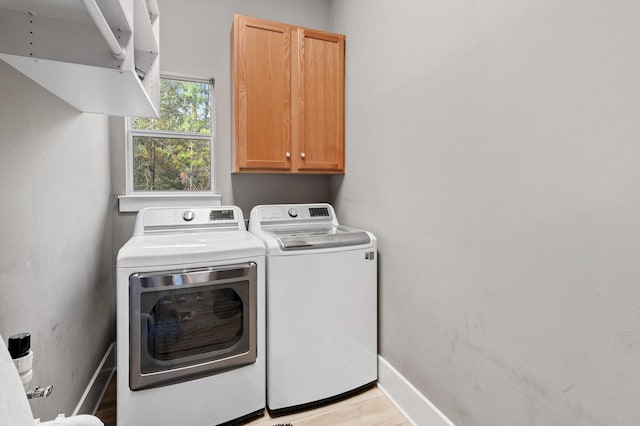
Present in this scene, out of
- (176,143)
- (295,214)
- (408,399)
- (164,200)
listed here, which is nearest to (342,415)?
(408,399)

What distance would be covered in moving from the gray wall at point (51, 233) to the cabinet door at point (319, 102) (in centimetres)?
127

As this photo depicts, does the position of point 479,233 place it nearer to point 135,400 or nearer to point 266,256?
point 266,256

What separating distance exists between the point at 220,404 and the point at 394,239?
1281mm

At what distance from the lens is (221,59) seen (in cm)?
240

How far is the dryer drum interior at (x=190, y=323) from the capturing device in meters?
1.45

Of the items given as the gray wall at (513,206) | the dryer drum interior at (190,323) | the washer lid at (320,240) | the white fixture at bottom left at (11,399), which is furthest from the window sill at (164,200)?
the white fixture at bottom left at (11,399)

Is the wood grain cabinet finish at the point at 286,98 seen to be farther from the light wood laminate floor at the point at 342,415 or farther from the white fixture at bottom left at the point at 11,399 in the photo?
the white fixture at bottom left at the point at 11,399

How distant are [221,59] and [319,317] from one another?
200cm

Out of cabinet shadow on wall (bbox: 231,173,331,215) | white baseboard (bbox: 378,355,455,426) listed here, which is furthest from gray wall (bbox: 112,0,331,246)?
white baseboard (bbox: 378,355,455,426)

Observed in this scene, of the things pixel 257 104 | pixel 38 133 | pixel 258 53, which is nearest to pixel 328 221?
pixel 257 104

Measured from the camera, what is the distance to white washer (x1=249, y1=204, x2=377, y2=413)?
5.64 feet

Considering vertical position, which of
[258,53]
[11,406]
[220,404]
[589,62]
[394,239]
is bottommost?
[220,404]

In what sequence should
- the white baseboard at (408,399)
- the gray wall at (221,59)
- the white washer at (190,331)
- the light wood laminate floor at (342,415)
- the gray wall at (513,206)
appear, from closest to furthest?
the gray wall at (513,206) < the white washer at (190,331) < the white baseboard at (408,399) < the light wood laminate floor at (342,415) < the gray wall at (221,59)

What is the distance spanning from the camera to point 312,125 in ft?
7.64
